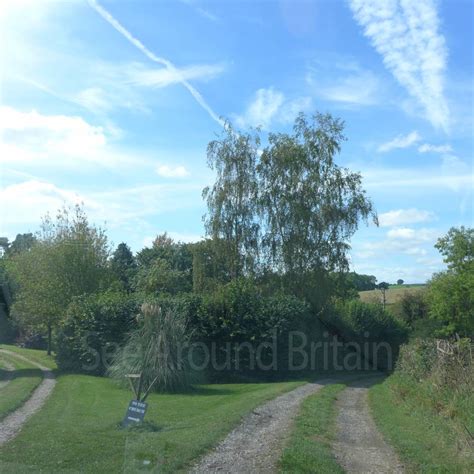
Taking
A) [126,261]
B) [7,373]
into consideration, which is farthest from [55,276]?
[126,261]

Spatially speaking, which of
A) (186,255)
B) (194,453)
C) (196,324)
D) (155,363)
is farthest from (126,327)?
(186,255)

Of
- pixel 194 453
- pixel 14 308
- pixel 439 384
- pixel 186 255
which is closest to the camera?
pixel 194 453

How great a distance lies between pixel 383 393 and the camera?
22234mm

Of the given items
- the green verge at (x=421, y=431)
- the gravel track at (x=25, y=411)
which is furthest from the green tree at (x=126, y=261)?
the green verge at (x=421, y=431)

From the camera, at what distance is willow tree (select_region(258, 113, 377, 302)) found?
111 ft

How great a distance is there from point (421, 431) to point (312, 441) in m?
3.01

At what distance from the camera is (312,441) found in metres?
11.6

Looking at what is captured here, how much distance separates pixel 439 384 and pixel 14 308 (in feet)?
94.3

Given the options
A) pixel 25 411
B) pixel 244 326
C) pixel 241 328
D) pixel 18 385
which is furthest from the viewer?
pixel 244 326

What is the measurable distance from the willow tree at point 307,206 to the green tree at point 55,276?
11.9m

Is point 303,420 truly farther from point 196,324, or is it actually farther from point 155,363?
point 196,324

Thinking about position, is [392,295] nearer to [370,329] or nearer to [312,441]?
[370,329]

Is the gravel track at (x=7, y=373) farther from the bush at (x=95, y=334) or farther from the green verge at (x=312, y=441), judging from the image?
the green verge at (x=312, y=441)

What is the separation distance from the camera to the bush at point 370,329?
3553 cm
